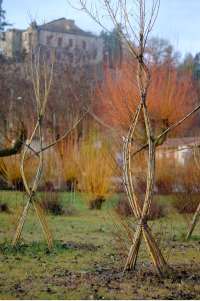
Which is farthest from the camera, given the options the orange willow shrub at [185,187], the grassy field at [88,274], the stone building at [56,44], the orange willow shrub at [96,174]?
the orange willow shrub at [96,174]

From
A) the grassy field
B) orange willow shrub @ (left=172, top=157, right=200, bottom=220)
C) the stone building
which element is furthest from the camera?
orange willow shrub @ (left=172, top=157, right=200, bottom=220)

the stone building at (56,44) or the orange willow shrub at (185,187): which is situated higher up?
the stone building at (56,44)

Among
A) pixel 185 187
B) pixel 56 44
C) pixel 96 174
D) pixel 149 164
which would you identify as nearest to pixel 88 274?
pixel 149 164

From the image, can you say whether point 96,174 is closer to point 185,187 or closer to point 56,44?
point 185,187

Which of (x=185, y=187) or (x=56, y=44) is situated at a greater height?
(x=56, y=44)

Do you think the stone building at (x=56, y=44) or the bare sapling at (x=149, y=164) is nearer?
the bare sapling at (x=149, y=164)

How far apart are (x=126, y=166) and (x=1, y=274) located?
6.79ft

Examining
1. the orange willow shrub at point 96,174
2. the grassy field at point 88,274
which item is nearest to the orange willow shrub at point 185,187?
the orange willow shrub at point 96,174

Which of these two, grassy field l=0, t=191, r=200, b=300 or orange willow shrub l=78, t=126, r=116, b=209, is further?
orange willow shrub l=78, t=126, r=116, b=209

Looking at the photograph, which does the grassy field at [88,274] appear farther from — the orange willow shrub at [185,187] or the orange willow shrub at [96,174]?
the orange willow shrub at [96,174]

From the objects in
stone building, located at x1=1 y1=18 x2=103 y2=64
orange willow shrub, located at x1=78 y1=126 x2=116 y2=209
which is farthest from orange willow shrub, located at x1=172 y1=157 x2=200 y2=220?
stone building, located at x1=1 y1=18 x2=103 y2=64

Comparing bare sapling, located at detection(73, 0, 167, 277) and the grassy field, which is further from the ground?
bare sapling, located at detection(73, 0, 167, 277)

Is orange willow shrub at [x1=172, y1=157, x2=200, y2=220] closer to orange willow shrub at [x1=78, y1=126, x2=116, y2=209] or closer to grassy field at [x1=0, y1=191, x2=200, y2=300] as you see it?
orange willow shrub at [x1=78, y1=126, x2=116, y2=209]

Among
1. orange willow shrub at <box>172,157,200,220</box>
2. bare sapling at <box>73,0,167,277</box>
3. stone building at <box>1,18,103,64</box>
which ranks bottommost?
orange willow shrub at <box>172,157,200,220</box>
